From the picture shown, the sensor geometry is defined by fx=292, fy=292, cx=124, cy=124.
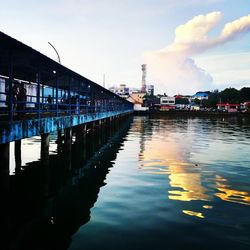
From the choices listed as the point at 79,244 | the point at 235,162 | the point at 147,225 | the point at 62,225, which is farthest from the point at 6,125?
the point at 235,162

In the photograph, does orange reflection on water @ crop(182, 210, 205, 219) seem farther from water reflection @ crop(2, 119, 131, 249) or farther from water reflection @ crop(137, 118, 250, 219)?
water reflection @ crop(2, 119, 131, 249)

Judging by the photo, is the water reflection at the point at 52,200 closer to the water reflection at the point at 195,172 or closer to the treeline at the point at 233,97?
the water reflection at the point at 195,172

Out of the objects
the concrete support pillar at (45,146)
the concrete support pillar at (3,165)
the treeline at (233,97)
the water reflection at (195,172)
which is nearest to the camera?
the concrete support pillar at (3,165)

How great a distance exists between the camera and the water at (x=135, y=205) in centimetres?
836

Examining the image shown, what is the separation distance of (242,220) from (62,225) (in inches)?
236

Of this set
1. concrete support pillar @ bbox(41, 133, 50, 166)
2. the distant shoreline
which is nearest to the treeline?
the distant shoreline

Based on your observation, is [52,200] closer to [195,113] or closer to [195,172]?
[195,172]

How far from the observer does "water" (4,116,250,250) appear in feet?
27.4

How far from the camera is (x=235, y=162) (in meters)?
20.6

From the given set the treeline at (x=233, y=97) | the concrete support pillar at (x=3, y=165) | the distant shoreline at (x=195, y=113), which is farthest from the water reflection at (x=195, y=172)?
the treeline at (x=233, y=97)

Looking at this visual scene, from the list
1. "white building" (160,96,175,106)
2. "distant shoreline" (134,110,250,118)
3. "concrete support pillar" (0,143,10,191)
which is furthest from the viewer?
"white building" (160,96,175,106)

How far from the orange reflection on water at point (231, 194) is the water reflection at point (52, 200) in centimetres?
554

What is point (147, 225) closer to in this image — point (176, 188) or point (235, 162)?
point (176, 188)

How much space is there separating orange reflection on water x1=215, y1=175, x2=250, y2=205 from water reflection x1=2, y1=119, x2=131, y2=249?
18.2ft
